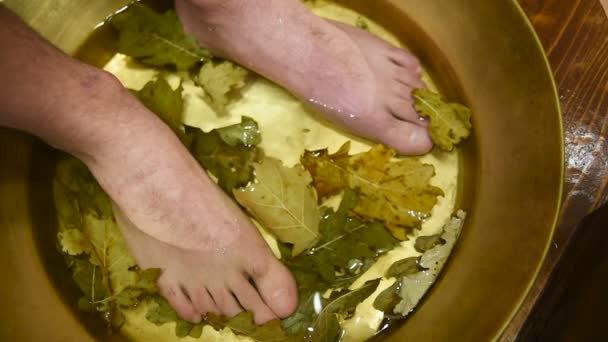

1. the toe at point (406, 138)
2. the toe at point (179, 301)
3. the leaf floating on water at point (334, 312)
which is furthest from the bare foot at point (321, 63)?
the toe at point (179, 301)

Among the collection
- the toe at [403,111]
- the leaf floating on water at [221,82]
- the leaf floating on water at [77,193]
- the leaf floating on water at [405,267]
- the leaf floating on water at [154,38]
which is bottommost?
the leaf floating on water at [77,193]

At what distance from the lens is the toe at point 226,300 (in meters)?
0.79

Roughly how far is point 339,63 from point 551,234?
371 millimetres

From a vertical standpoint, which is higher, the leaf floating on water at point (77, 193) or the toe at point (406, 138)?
the toe at point (406, 138)

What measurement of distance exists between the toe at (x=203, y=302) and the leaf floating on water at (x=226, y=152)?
0.15m

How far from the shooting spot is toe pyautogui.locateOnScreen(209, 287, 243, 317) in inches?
31.2

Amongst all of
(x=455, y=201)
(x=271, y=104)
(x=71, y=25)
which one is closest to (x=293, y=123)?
(x=271, y=104)

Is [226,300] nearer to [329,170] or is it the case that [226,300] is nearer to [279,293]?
[279,293]

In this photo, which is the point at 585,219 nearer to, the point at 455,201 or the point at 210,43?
the point at 455,201

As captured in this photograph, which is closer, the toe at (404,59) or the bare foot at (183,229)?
the bare foot at (183,229)

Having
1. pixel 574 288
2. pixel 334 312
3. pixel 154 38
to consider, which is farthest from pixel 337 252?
pixel 154 38

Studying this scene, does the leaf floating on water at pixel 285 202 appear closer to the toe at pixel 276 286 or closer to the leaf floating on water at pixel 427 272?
the toe at pixel 276 286

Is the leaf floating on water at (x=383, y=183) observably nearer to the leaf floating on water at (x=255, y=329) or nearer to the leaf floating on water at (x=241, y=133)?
the leaf floating on water at (x=241, y=133)

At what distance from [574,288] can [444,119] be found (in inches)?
11.2
